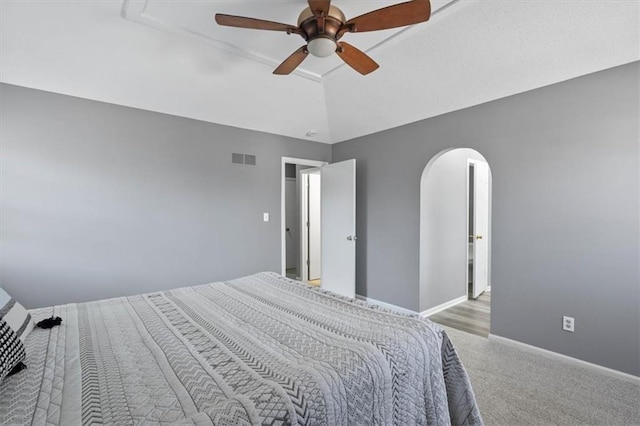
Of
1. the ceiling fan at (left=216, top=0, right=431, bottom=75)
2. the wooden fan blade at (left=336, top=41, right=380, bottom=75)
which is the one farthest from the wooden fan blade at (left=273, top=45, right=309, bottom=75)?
the wooden fan blade at (left=336, top=41, right=380, bottom=75)

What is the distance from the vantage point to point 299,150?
4.44 m

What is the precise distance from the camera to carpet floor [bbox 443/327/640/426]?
1.88 metres

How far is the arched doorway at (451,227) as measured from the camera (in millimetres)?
3734

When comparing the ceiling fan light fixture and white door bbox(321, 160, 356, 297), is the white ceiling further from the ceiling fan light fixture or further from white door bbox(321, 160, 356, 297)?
white door bbox(321, 160, 356, 297)

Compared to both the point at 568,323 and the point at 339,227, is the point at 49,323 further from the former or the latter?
the point at 568,323

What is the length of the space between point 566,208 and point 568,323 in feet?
3.30

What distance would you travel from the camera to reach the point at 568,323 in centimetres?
256

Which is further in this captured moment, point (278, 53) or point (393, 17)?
point (278, 53)

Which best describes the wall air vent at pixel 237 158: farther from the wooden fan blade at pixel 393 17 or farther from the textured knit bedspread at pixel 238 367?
the wooden fan blade at pixel 393 17

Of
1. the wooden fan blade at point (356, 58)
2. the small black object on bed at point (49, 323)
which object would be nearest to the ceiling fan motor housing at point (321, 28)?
the wooden fan blade at point (356, 58)

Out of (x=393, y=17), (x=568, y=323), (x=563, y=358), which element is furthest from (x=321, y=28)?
(x=563, y=358)

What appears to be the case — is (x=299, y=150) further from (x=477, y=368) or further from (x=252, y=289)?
(x=477, y=368)

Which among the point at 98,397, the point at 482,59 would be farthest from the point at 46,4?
the point at 482,59

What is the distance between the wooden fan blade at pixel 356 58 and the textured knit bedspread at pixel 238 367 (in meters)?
1.63
